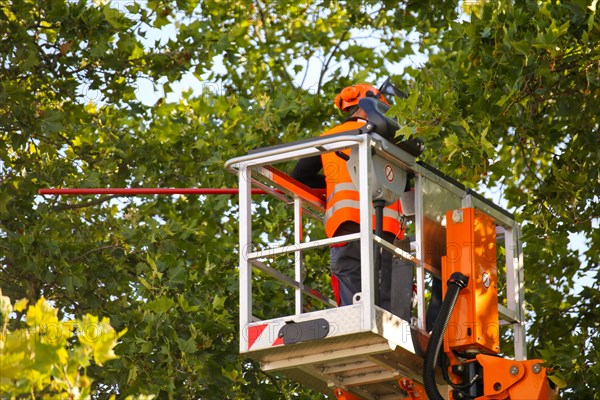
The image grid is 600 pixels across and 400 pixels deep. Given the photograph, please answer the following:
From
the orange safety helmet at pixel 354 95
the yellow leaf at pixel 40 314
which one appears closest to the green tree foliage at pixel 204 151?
the orange safety helmet at pixel 354 95

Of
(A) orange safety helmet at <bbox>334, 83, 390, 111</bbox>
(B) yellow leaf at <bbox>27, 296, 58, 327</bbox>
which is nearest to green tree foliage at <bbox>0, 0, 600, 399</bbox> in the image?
(A) orange safety helmet at <bbox>334, 83, 390, 111</bbox>

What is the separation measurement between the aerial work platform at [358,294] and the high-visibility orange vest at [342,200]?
0.58 ft

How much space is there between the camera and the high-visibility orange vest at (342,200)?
9961 millimetres

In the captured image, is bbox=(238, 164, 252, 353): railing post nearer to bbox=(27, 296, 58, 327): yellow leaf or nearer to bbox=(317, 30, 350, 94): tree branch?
bbox=(27, 296, 58, 327): yellow leaf

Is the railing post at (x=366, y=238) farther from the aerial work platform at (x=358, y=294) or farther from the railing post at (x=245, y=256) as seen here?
the railing post at (x=245, y=256)

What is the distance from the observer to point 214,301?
1319cm

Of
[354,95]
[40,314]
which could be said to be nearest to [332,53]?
[354,95]

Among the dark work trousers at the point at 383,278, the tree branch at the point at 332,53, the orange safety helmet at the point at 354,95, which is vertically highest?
the tree branch at the point at 332,53

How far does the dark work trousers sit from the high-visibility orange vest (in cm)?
8

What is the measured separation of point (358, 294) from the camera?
9.32 m

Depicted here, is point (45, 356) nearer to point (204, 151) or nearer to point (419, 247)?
point (419, 247)

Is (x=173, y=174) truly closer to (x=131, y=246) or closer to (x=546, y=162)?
(x=131, y=246)

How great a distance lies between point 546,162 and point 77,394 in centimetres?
1184

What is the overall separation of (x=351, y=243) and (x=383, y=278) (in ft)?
1.08
